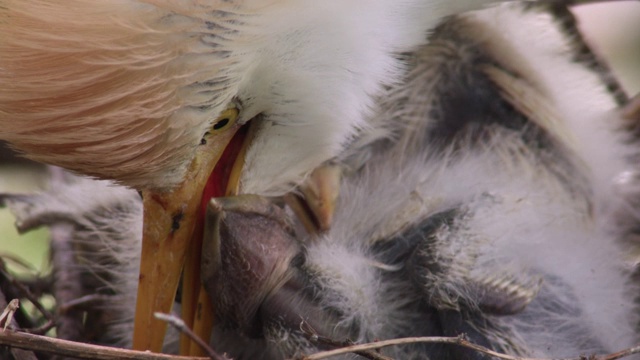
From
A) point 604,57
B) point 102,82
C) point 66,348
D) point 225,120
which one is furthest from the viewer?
point 604,57

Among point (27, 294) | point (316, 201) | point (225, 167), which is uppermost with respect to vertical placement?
point (225, 167)

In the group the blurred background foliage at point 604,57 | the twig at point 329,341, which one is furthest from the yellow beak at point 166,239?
the blurred background foliage at point 604,57

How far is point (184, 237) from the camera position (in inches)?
55.2

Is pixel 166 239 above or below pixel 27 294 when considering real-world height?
above

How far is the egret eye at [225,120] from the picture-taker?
134cm

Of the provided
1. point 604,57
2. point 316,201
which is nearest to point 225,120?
point 316,201

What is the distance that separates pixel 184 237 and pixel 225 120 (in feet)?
0.64

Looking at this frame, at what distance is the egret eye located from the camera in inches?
52.8

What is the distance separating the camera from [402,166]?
1740 mm

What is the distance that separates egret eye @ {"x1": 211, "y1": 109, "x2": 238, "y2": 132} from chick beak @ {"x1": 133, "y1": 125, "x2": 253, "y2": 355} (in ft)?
0.06

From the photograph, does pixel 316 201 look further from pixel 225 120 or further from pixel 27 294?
pixel 27 294

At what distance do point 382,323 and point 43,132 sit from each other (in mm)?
627

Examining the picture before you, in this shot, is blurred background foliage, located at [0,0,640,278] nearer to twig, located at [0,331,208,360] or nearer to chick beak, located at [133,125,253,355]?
chick beak, located at [133,125,253,355]

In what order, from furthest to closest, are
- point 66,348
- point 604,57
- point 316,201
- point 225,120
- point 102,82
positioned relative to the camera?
1. point 604,57
2. point 316,201
3. point 225,120
4. point 102,82
5. point 66,348
